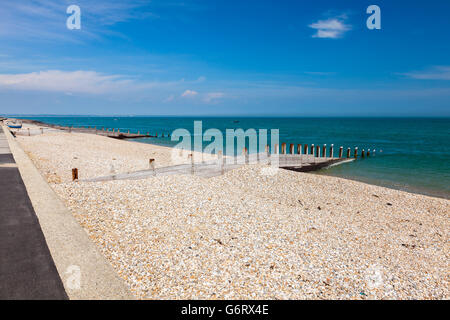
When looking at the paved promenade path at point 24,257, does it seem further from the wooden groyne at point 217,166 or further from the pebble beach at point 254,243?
the wooden groyne at point 217,166

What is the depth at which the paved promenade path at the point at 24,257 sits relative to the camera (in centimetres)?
384

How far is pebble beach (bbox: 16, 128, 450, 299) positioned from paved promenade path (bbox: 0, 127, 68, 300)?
132 centimetres

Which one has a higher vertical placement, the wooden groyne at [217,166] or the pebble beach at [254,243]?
the wooden groyne at [217,166]

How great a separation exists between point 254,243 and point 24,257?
5054mm

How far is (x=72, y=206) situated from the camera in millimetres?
8539

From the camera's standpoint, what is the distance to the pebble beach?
547cm

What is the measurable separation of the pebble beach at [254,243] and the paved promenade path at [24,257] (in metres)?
1.32

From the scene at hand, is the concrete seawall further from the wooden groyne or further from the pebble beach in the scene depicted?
the wooden groyne

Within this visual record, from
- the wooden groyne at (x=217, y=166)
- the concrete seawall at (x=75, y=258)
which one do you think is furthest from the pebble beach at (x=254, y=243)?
the wooden groyne at (x=217, y=166)

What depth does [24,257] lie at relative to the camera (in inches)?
183
